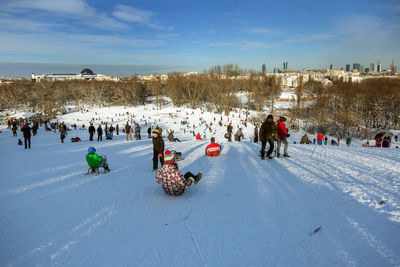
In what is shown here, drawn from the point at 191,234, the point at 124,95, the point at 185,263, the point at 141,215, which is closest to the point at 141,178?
the point at 141,215

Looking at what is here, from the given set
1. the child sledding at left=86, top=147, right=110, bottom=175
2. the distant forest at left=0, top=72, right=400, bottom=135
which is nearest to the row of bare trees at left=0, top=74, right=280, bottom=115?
the distant forest at left=0, top=72, right=400, bottom=135

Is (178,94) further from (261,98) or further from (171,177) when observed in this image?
(171,177)

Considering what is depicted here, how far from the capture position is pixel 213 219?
3924 millimetres

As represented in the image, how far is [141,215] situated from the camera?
4.18 metres

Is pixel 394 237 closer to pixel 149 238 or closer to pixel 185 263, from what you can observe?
pixel 185 263

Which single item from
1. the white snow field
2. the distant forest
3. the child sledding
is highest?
the distant forest

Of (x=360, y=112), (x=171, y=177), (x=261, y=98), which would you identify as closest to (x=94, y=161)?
(x=171, y=177)

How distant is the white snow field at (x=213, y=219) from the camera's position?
9.85 ft

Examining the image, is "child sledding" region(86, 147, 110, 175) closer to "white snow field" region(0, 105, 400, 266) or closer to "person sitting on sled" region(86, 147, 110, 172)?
"person sitting on sled" region(86, 147, 110, 172)

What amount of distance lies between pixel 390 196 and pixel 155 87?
7081 centimetres

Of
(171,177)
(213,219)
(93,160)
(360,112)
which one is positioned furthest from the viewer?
(360,112)

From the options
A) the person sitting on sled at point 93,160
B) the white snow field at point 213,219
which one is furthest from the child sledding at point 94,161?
the white snow field at point 213,219

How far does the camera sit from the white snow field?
3.00m

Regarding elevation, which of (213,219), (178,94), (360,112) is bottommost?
(213,219)
